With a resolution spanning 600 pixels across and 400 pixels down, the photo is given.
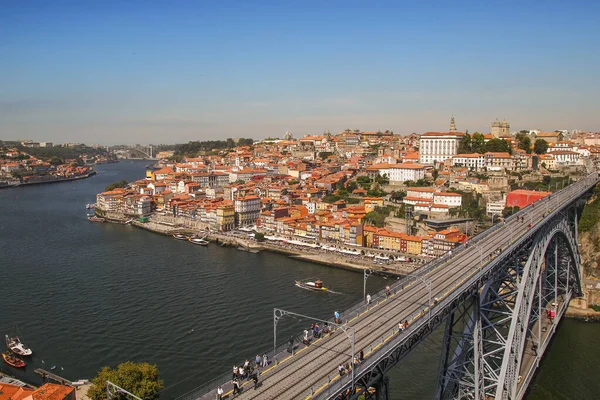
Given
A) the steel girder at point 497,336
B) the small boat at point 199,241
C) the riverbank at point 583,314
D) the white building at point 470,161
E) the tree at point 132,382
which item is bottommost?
the riverbank at point 583,314

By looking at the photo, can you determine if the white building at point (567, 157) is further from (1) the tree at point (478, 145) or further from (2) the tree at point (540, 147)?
(1) the tree at point (478, 145)

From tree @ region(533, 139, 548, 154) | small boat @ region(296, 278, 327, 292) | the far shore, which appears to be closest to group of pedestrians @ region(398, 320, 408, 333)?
small boat @ region(296, 278, 327, 292)

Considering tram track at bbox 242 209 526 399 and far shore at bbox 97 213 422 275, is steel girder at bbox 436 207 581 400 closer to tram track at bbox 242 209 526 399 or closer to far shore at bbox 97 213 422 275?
tram track at bbox 242 209 526 399

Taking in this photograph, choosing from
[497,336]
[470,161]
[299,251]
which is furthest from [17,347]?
[470,161]

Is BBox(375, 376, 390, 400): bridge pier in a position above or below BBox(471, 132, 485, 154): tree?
below

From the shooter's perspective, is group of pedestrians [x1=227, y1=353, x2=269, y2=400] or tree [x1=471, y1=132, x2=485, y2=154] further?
tree [x1=471, y1=132, x2=485, y2=154]

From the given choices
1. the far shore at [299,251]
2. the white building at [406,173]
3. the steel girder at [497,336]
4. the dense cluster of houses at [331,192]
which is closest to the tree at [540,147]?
the dense cluster of houses at [331,192]
